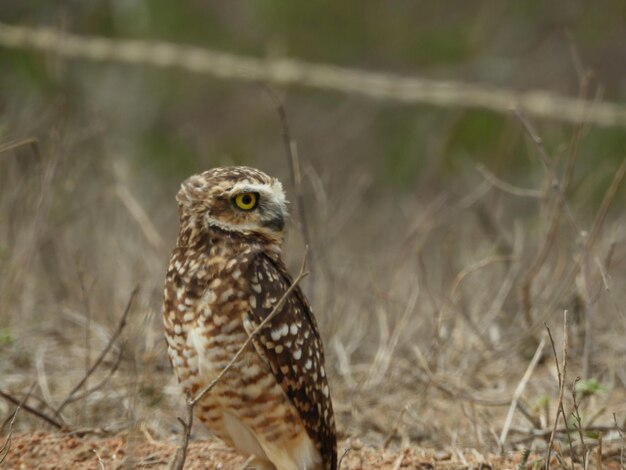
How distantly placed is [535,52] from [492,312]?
10.2 m

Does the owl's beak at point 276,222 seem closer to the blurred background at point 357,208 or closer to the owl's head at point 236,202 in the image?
the owl's head at point 236,202

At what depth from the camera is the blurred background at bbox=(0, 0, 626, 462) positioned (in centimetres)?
551

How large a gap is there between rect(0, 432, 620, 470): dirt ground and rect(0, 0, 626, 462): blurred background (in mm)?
196

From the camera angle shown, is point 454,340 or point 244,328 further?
point 454,340

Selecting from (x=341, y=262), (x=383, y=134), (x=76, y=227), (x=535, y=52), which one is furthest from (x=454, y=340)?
(x=535, y=52)

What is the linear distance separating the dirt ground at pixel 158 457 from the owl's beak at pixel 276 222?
1009mm

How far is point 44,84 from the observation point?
12734mm

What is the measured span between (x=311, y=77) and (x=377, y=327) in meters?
5.51

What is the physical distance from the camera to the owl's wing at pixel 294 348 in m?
4.01

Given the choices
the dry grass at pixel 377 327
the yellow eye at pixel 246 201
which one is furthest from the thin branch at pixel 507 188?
the yellow eye at pixel 246 201

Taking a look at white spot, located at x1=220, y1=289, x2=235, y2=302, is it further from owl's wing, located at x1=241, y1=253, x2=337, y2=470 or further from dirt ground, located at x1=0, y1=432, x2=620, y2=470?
dirt ground, located at x1=0, y1=432, x2=620, y2=470

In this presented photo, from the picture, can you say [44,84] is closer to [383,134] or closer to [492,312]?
[383,134]

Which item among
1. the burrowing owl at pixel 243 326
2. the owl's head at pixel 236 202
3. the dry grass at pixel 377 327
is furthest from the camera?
the dry grass at pixel 377 327

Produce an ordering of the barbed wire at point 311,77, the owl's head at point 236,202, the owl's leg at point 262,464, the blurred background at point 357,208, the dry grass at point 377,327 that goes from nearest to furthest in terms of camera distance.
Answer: the owl's head at point 236,202 < the owl's leg at point 262,464 < the dry grass at point 377,327 < the blurred background at point 357,208 < the barbed wire at point 311,77
